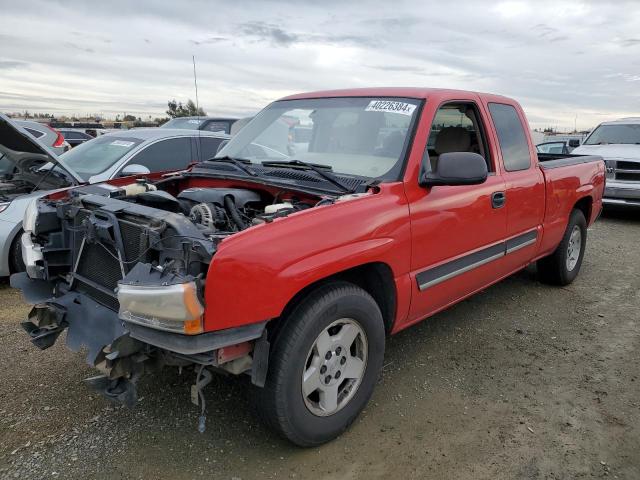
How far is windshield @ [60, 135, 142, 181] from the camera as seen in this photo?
6.50m

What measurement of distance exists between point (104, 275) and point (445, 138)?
274 centimetres

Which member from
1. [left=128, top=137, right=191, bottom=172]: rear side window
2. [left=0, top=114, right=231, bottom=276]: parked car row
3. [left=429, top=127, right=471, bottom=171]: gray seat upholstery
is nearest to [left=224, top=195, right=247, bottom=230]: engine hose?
[left=0, top=114, right=231, bottom=276]: parked car row

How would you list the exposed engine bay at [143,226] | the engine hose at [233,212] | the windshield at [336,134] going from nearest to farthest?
1. the exposed engine bay at [143,226]
2. the engine hose at [233,212]
3. the windshield at [336,134]

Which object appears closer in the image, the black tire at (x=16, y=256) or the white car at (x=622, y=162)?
the black tire at (x=16, y=256)

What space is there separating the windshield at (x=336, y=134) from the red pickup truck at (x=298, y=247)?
0.01m

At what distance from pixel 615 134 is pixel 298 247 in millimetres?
10829

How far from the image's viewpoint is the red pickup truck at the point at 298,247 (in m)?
2.40

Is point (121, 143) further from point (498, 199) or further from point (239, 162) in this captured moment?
point (498, 199)

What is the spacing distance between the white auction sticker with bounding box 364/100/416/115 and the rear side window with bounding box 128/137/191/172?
380 cm

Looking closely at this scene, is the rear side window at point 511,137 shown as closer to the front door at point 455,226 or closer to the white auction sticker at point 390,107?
the front door at point 455,226

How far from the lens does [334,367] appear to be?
9.35ft

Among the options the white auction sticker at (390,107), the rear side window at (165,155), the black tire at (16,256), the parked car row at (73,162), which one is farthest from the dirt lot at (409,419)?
the rear side window at (165,155)

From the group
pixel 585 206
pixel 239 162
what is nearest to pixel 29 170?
pixel 239 162

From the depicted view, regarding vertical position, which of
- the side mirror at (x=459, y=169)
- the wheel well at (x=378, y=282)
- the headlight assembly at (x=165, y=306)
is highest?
the side mirror at (x=459, y=169)
